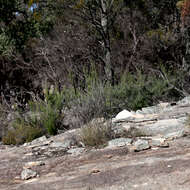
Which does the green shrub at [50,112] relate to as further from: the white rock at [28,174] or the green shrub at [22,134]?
the white rock at [28,174]

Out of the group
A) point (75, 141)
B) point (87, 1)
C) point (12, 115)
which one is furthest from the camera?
point (87, 1)

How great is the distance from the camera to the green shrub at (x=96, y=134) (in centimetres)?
441

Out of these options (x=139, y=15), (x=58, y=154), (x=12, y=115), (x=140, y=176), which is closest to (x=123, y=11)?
(x=139, y=15)

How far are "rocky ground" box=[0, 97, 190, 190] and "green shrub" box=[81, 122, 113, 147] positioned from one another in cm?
12

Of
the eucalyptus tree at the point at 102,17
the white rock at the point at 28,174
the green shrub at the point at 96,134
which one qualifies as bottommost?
the white rock at the point at 28,174

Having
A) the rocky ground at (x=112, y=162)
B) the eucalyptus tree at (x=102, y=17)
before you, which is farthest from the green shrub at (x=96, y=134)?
the eucalyptus tree at (x=102, y=17)

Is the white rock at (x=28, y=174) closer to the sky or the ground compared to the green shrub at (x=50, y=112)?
closer to the ground

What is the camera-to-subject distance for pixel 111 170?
325 centimetres

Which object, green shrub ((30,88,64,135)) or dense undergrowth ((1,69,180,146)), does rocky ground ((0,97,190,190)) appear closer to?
dense undergrowth ((1,69,180,146))

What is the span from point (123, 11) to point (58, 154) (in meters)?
9.26

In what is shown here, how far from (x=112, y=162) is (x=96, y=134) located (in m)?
0.92

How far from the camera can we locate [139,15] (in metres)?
13.1

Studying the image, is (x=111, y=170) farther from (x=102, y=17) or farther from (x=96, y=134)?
A: (x=102, y=17)

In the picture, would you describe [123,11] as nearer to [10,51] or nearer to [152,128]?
[10,51]
